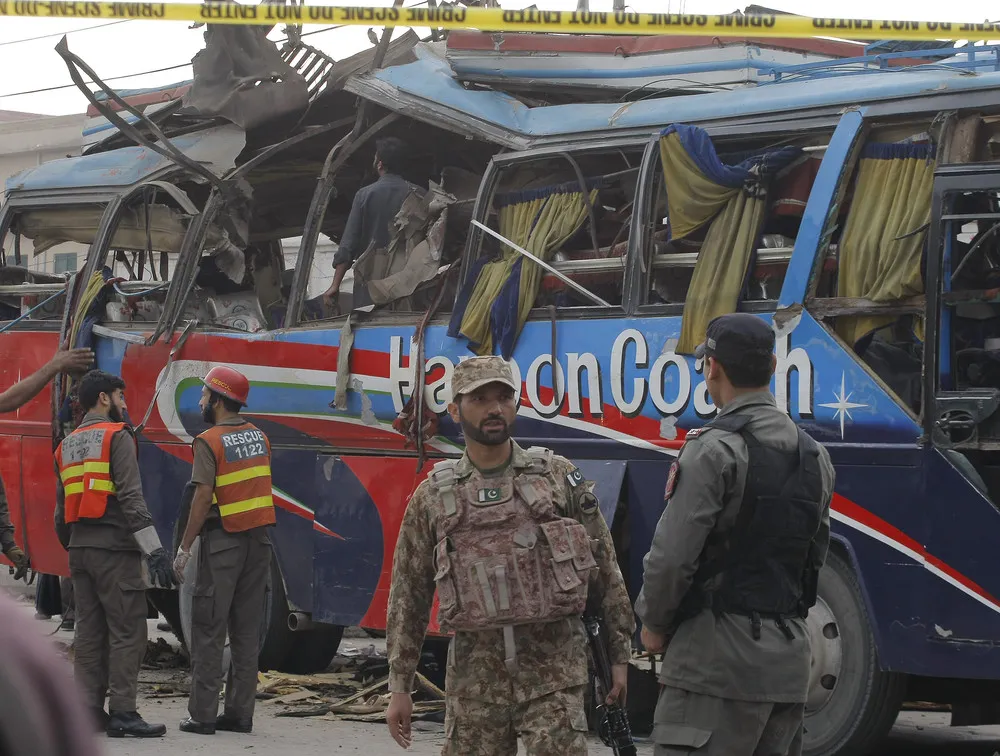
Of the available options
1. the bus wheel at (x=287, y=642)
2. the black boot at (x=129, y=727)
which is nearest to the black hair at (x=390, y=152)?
the bus wheel at (x=287, y=642)

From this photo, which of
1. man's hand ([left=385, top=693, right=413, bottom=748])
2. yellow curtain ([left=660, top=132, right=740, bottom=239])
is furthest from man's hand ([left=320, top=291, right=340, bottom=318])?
man's hand ([left=385, top=693, right=413, bottom=748])

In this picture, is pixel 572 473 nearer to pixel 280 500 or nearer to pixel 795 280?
pixel 795 280

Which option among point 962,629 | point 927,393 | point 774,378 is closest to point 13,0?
point 774,378

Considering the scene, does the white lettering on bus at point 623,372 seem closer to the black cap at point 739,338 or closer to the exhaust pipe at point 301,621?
the exhaust pipe at point 301,621

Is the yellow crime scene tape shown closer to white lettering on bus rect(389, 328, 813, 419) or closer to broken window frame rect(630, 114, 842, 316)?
broken window frame rect(630, 114, 842, 316)

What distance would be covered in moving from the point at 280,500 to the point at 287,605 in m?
0.66

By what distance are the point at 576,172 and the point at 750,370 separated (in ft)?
12.9

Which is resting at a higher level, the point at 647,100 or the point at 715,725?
the point at 647,100

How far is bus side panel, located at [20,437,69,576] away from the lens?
10438 mm

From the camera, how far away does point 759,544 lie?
4.15m

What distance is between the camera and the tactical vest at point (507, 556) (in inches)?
179

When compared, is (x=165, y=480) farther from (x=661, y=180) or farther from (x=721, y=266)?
(x=721, y=266)

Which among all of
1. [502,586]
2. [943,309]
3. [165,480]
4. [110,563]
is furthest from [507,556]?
[165,480]

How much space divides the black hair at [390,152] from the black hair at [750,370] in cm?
507
